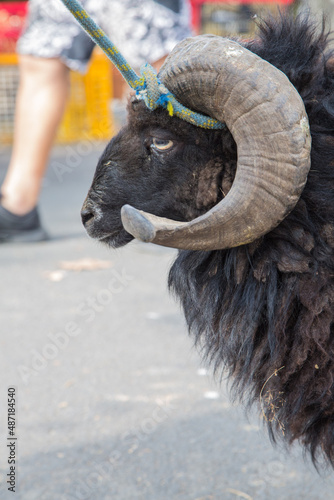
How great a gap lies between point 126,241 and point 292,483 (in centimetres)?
122

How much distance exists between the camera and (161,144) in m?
2.23

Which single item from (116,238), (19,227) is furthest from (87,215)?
(19,227)

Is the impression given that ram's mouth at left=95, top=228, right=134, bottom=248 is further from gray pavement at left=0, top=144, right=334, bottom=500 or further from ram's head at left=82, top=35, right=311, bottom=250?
gray pavement at left=0, top=144, right=334, bottom=500

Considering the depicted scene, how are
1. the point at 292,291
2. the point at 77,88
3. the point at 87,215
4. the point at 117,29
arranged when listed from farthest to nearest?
the point at 77,88 → the point at 117,29 → the point at 87,215 → the point at 292,291

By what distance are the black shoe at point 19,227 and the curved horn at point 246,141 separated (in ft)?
11.7

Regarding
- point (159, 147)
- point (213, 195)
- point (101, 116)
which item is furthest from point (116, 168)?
point (101, 116)

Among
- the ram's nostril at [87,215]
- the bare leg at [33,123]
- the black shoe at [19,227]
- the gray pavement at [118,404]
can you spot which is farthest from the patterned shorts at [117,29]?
the ram's nostril at [87,215]

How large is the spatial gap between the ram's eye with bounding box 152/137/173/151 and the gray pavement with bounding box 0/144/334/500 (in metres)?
1.00

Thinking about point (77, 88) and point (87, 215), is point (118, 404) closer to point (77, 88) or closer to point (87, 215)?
point (87, 215)

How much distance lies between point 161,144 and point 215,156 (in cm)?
20

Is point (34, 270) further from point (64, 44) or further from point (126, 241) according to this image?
point (126, 241)

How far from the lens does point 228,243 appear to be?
6.69 ft

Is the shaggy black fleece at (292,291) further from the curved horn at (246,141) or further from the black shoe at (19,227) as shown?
the black shoe at (19,227)

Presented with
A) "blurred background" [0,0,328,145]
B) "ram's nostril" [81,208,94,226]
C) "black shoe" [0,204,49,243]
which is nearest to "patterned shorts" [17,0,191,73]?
"black shoe" [0,204,49,243]
